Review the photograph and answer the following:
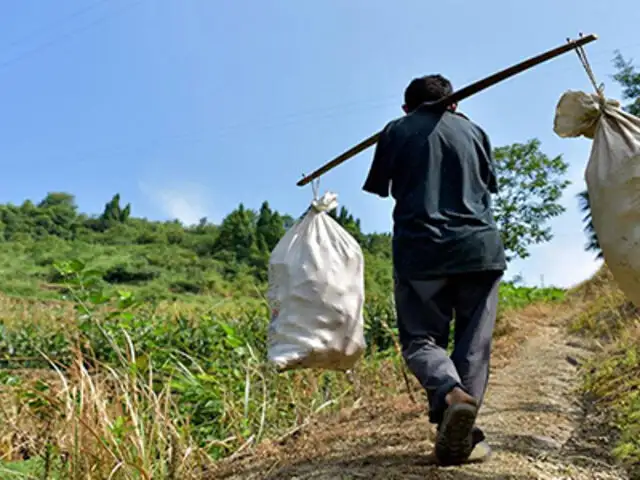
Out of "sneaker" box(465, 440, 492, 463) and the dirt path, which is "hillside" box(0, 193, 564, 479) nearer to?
the dirt path

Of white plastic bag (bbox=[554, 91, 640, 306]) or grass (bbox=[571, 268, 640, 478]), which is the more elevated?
white plastic bag (bbox=[554, 91, 640, 306])

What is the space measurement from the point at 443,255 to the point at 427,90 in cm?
69

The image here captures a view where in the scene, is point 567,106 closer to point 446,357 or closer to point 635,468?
point 446,357

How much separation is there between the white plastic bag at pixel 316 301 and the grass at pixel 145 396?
1.09 feet

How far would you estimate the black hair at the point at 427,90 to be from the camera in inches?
98.8

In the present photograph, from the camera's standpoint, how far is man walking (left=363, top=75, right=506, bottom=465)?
2209 mm

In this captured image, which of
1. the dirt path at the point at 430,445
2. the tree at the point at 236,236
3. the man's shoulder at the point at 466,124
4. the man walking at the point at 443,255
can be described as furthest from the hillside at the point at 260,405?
the tree at the point at 236,236

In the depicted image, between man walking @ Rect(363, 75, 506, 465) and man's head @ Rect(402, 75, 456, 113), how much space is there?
0.32 ft

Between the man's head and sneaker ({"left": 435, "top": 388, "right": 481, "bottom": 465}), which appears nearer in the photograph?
sneaker ({"left": 435, "top": 388, "right": 481, "bottom": 465})

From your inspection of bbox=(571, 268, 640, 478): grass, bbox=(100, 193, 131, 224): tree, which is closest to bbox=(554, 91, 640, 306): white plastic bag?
bbox=(571, 268, 640, 478): grass

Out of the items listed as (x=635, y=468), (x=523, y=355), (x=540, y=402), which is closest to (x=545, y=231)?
(x=523, y=355)

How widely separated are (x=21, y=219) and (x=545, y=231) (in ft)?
96.4

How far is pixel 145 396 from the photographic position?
104 inches

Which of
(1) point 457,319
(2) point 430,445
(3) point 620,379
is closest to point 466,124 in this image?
(1) point 457,319
